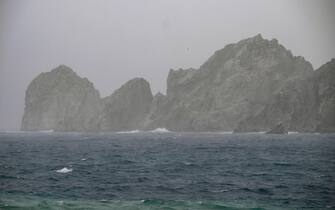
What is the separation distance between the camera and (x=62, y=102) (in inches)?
7613

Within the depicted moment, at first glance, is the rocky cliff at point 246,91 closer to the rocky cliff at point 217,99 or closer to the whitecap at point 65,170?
the rocky cliff at point 217,99

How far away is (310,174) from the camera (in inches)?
1340

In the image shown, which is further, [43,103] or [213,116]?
[43,103]

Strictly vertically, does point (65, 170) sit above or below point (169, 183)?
above

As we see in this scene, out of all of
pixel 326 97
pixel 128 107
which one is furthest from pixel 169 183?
pixel 128 107

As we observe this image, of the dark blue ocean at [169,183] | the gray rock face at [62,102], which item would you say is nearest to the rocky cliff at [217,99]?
the gray rock face at [62,102]

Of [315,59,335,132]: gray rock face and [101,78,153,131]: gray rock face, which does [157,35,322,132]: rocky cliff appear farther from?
[101,78,153,131]: gray rock face

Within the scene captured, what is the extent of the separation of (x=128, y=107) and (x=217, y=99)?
1465 inches

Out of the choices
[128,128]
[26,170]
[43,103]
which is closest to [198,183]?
[26,170]

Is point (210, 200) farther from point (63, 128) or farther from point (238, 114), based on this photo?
point (63, 128)

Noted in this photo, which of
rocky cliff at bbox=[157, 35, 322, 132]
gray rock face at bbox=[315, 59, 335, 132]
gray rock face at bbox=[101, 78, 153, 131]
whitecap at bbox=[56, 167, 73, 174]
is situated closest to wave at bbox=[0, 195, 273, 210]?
whitecap at bbox=[56, 167, 73, 174]

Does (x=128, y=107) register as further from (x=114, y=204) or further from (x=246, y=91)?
(x=114, y=204)

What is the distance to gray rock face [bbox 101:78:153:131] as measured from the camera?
18212cm

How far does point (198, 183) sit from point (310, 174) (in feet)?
28.6
